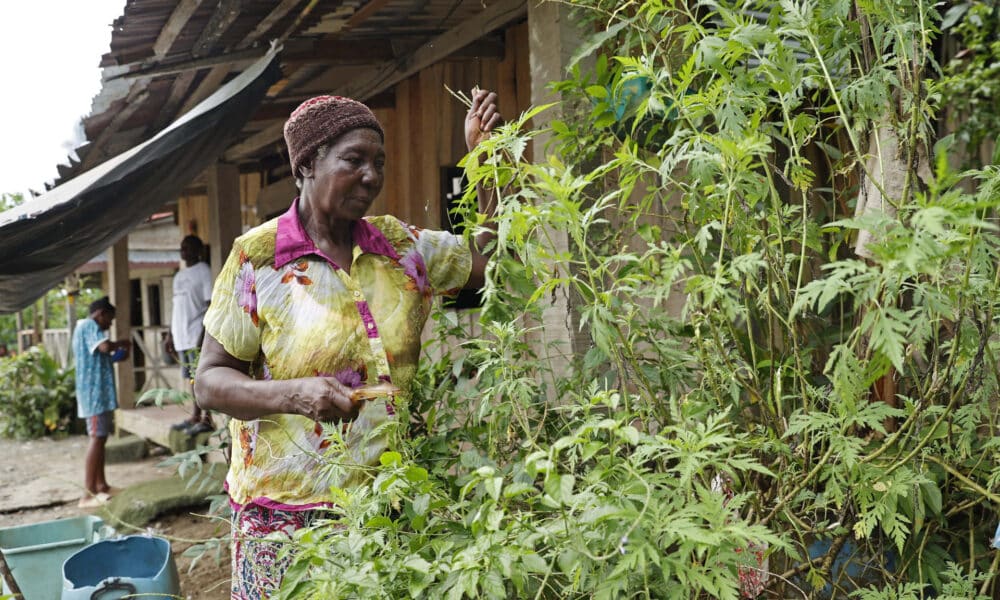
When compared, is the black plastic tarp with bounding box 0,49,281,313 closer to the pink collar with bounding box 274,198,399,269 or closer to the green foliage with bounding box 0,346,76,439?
the pink collar with bounding box 274,198,399,269

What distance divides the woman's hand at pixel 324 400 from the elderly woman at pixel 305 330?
0.48ft

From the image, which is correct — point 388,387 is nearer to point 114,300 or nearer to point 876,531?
point 876,531

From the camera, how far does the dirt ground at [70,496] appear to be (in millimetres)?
4965

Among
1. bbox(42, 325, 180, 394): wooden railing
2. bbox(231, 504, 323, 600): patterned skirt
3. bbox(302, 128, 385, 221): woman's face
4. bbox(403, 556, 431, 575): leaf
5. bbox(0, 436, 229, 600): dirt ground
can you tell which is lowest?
bbox(0, 436, 229, 600): dirt ground

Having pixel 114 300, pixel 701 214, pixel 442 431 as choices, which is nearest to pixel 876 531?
pixel 701 214

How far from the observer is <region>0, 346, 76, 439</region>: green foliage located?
1295 cm

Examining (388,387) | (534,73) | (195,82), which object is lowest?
(388,387)

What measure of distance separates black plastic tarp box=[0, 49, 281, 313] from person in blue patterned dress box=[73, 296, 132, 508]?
2841mm

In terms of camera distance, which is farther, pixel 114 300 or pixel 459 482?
pixel 114 300

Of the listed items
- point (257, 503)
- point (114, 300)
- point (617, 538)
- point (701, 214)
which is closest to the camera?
point (617, 538)

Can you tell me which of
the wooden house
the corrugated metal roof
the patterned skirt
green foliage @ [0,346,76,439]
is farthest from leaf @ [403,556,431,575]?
green foliage @ [0,346,76,439]

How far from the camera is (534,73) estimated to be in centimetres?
309

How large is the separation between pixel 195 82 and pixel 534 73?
3.43 m

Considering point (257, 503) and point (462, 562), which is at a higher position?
point (462, 562)
